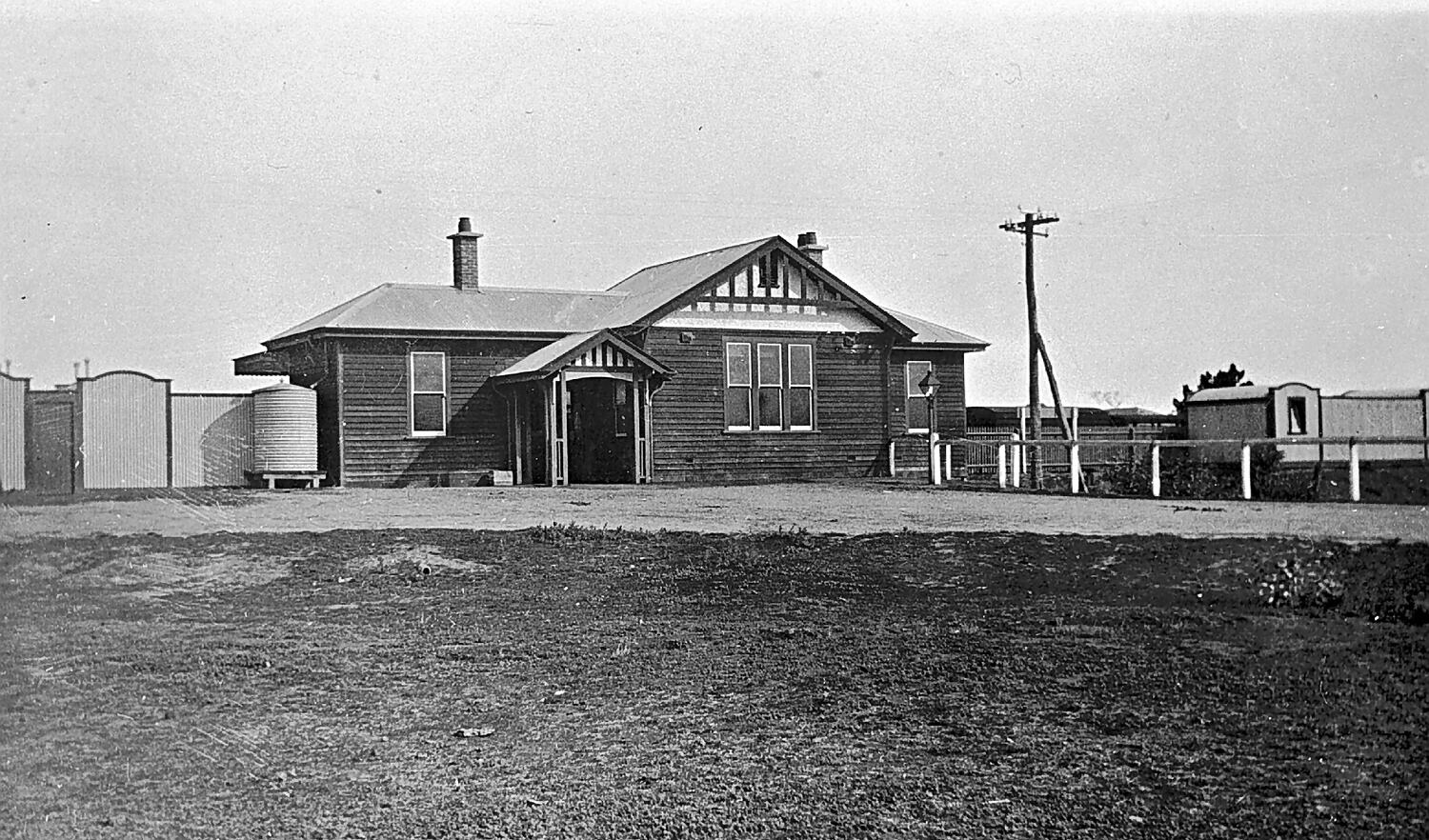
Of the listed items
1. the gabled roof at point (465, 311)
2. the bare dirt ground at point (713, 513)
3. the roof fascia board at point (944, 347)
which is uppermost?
the gabled roof at point (465, 311)

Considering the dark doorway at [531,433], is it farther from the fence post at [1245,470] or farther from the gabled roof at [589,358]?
the fence post at [1245,470]

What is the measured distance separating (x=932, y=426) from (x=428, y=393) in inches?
450

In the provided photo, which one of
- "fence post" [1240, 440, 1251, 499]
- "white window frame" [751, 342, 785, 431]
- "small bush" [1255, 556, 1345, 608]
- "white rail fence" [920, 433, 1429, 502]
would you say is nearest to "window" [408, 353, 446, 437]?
"white window frame" [751, 342, 785, 431]

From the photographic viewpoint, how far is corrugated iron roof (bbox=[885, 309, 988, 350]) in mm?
33938

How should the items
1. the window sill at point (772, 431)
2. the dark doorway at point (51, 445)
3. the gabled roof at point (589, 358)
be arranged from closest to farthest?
the dark doorway at point (51, 445)
the gabled roof at point (589, 358)
the window sill at point (772, 431)

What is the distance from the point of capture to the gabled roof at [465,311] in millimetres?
27328

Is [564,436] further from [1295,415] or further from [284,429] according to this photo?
[1295,415]

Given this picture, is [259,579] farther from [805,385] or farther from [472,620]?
[805,385]

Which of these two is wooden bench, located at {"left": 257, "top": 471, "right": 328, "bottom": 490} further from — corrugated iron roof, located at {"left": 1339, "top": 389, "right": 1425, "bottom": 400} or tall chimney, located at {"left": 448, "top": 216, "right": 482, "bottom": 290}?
corrugated iron roof, located at {"left": 1339, "top": 389, "right": 1425, "bottom": 400}

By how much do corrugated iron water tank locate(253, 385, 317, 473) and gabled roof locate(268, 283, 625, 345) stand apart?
154 centimetres

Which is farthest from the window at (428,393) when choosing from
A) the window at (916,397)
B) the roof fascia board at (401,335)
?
the window at (916,397)

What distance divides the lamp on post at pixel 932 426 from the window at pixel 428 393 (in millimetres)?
10692

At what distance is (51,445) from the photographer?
2477cm

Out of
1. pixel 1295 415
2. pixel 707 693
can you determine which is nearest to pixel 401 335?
pixel 707 693
